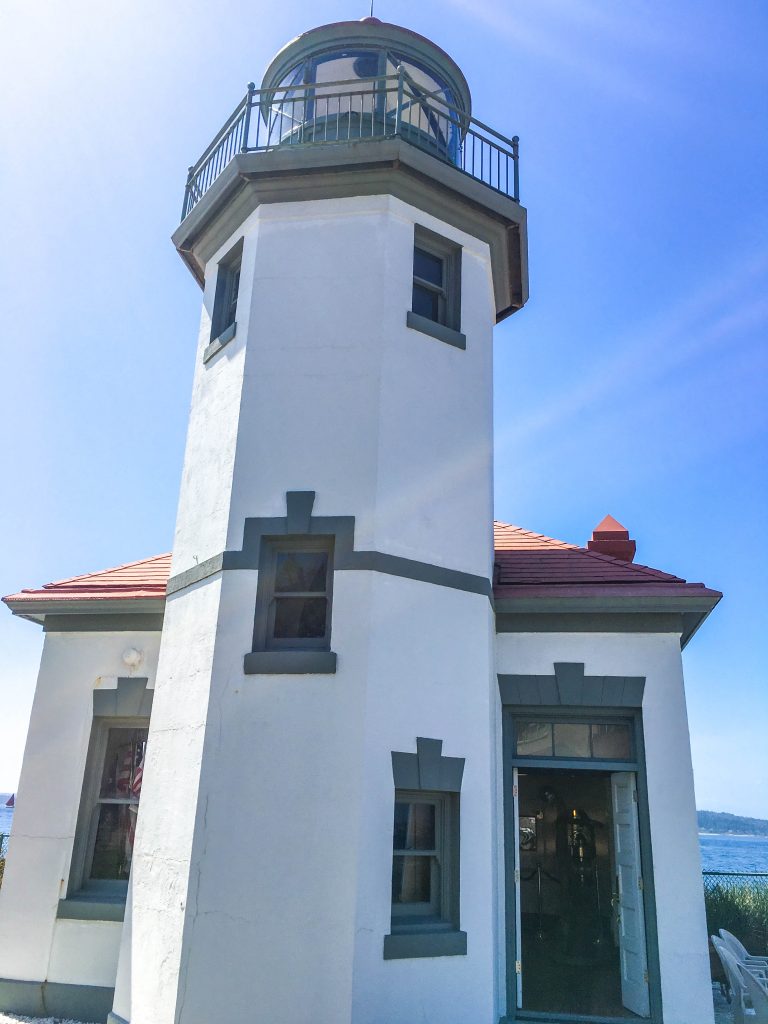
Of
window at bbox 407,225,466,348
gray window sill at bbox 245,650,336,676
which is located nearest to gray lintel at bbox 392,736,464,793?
gray window sill at bbox 245,650,336,676

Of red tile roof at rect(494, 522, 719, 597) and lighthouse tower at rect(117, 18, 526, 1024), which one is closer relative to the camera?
lighthouse tower at rect(117, 18, 526, 1024)

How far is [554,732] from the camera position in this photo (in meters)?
8.58

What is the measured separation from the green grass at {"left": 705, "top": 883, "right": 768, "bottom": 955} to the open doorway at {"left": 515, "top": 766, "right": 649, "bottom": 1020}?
1.52 metres

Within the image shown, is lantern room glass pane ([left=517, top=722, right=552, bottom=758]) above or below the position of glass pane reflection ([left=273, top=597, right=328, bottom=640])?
below

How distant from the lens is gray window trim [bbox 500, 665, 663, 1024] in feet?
24.7

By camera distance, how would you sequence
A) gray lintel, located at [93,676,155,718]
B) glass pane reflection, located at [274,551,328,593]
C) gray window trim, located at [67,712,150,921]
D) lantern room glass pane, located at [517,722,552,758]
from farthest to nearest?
gray lintel, located at [93,676,155,718], lantern room glass pane, located at [517,722,552,758], gray window trim, located at [67,712,150,921], glass pane reflection, located at [274,551,328,593]

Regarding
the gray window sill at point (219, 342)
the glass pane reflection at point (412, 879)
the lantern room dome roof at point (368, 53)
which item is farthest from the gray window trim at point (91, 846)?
the lantern room dome roof at point (368, 53)

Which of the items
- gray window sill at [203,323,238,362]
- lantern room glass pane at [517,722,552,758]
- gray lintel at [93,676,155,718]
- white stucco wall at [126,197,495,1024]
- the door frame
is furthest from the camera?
gray lintel at [93,676,155,718]

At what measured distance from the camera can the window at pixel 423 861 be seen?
6.76 metres

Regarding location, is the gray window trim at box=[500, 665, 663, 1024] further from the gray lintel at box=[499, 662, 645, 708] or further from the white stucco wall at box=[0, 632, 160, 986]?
the white stucco wall at box=[0, 632, 160, 986]

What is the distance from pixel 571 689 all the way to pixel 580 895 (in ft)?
22.2

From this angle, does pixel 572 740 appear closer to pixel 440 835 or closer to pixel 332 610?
pixel 440 835

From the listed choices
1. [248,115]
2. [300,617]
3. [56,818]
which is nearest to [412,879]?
[300,617]

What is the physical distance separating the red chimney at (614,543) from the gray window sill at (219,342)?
531cm
